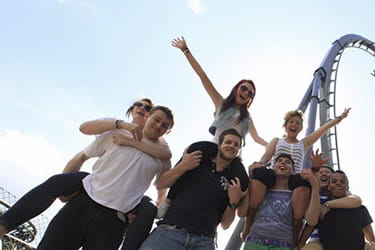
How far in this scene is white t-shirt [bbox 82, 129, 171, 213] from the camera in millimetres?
2389

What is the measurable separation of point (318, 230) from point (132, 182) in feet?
4.89

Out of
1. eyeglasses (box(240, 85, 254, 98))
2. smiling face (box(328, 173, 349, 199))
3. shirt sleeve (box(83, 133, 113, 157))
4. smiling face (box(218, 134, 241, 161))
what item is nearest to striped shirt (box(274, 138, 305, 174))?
smiling face (box(328, 173, 349, 199))

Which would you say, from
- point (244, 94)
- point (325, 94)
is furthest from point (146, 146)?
point (325, 94)

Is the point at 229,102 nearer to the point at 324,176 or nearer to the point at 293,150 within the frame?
the point at 293,150

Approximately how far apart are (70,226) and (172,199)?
703 millimetres

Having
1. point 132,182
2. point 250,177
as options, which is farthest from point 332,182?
point 132,182

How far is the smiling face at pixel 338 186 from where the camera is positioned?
297 cm

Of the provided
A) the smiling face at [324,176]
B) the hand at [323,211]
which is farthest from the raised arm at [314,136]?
the hand at [323,211]

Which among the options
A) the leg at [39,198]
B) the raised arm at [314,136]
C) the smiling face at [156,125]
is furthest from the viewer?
the raised arm at [314,136]

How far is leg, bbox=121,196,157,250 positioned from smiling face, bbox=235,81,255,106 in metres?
1.32

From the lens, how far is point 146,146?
254cm

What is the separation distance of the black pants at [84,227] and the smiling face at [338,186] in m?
1.78

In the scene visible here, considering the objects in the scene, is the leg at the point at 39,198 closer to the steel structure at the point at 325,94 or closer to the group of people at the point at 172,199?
the group of people at the point at 172,199

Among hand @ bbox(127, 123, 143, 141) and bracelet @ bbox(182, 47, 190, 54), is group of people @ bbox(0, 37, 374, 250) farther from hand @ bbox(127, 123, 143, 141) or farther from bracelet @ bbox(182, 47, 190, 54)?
bracelet @ bbox(182, 47, 190, 54)
